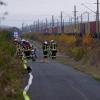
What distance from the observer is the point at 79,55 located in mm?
40531

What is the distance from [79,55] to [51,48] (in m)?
3.09

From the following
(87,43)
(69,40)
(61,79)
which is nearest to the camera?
(61,79)

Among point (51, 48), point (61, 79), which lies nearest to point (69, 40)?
point (51, 48)

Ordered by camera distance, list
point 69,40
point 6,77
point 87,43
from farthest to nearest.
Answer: point 69,40
point 87,43
point 6,77

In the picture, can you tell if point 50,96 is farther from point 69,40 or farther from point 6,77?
point 69,40

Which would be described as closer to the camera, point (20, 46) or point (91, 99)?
point (91, 99)

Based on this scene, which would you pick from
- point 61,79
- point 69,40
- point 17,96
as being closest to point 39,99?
point 17,96

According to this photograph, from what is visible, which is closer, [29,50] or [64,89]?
[64,89]

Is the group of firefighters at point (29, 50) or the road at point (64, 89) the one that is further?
the group of firefighters at point (29, 50)

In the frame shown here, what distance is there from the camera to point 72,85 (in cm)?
1984

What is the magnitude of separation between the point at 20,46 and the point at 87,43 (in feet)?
49.6

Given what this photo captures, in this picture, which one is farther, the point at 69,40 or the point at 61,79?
the point at 69,40

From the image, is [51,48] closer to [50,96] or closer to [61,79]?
[61,79]

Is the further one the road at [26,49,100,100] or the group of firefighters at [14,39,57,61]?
the group of firefighters at [14,39,57,61]
